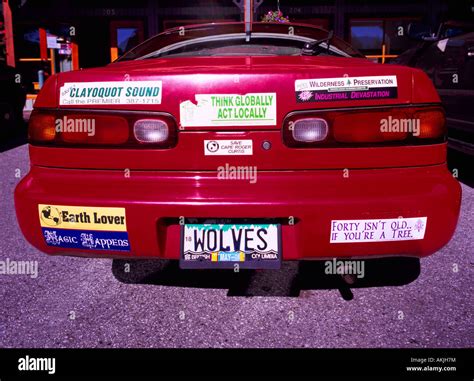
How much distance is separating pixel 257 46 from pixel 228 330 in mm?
1675

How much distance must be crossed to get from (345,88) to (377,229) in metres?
0.58

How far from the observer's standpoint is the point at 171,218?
184 centimetres

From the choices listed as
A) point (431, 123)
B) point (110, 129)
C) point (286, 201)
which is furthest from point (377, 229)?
point (110, 129)

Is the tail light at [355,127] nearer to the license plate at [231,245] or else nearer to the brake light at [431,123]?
the brake light at [431,123]

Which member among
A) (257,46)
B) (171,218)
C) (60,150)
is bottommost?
(171,218)

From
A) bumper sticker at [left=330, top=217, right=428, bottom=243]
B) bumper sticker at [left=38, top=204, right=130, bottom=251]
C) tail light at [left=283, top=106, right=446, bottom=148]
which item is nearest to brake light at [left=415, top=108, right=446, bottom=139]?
tail light at [left=283, top=106, right=446, bottom=148]

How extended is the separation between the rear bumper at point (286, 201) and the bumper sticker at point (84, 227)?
0.03m

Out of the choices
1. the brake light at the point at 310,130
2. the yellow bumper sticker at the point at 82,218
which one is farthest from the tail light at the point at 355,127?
the yellow bumper sticker at the point at 82,218

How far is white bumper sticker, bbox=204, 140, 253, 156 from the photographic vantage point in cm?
183

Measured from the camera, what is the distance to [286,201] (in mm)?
1797
